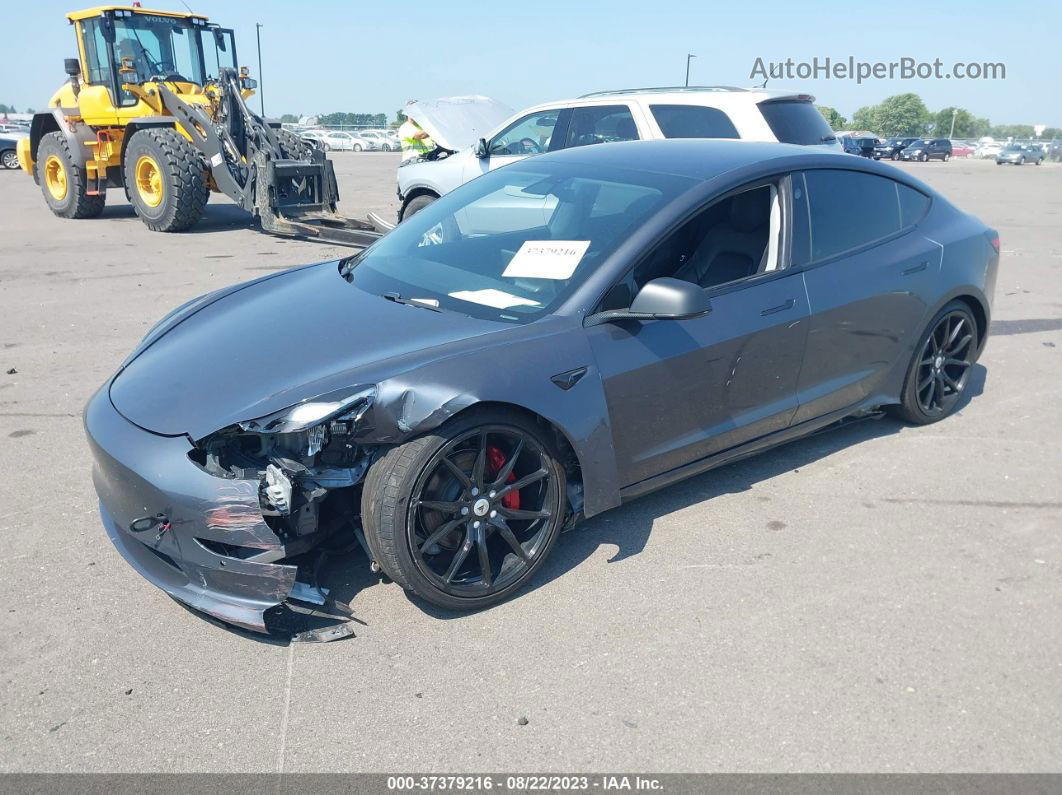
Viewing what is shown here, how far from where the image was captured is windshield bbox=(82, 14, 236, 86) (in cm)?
1231

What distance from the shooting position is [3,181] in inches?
859

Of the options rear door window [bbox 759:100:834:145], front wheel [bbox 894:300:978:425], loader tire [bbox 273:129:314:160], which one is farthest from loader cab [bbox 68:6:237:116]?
front wheel [bbox 894:300:978:425]

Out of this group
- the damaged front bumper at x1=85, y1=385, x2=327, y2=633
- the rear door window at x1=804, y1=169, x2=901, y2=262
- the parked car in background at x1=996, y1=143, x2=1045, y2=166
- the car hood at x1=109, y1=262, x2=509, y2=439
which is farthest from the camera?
the parked car in background at x1=996, y1=143, x2=1045, y2=166

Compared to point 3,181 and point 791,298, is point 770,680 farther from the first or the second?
point 3,181

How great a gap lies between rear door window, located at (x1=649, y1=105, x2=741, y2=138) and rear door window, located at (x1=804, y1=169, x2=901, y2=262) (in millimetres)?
3689

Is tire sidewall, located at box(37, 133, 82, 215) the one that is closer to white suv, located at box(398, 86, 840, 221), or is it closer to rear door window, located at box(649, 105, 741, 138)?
white suv, located at box(398, 86, 840, 221)

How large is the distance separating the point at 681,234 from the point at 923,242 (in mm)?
1690

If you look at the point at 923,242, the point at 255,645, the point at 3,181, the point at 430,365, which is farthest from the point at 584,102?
the point at 3,181

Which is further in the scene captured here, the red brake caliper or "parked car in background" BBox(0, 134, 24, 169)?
"parked car in background" BBox(0, 134, 24, 169)

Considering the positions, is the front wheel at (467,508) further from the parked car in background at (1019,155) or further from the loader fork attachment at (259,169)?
the parked car in background at (1019,155)

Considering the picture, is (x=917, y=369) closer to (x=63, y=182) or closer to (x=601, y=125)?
(x=601, y=125)

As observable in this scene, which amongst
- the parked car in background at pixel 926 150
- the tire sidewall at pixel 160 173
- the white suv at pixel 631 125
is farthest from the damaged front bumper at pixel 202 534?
the parked car in background at pixel 926 150

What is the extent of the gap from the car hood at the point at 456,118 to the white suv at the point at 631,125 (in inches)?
15.6

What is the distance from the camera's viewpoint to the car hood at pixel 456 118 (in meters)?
10.8
